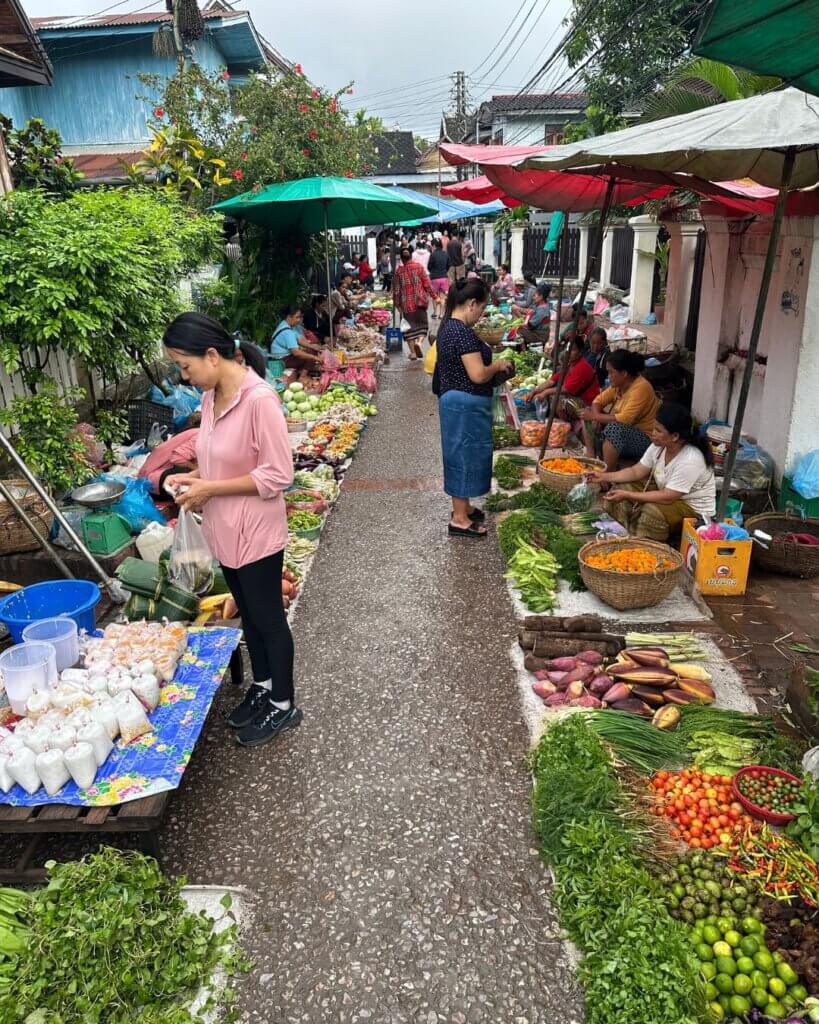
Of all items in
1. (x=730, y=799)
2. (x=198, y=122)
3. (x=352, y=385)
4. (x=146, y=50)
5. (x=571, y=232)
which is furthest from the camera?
(x=571, y=232)

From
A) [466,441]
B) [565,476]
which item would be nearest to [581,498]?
[565,476]

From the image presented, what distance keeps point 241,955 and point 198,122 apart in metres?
13.0

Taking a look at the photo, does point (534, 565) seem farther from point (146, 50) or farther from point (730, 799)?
point (146, 50)

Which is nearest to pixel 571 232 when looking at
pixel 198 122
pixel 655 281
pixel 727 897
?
pixel 655 281

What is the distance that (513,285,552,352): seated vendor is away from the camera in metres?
13.2

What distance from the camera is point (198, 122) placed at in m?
12.4

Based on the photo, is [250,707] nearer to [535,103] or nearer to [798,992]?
[798,992]

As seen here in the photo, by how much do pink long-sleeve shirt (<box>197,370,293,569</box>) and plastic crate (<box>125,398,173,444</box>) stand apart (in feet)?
15.1

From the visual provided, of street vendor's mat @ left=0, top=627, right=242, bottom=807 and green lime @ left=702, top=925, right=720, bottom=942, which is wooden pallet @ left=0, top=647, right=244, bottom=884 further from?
green lime @ left=702, top=925, right=720, bottom=942

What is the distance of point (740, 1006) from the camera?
234cm

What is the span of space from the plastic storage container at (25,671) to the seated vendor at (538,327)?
35.6 ft

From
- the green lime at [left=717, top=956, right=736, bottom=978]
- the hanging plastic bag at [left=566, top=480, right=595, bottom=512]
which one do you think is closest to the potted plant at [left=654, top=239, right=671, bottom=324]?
the hanging plastic bag at [left=566, top=480, right=595, bottom=512]

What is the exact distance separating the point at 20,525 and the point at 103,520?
59 centimetres

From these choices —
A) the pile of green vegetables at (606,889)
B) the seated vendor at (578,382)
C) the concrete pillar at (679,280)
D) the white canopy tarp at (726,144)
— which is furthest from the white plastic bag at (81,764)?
the concrete pillar at (679,280)
